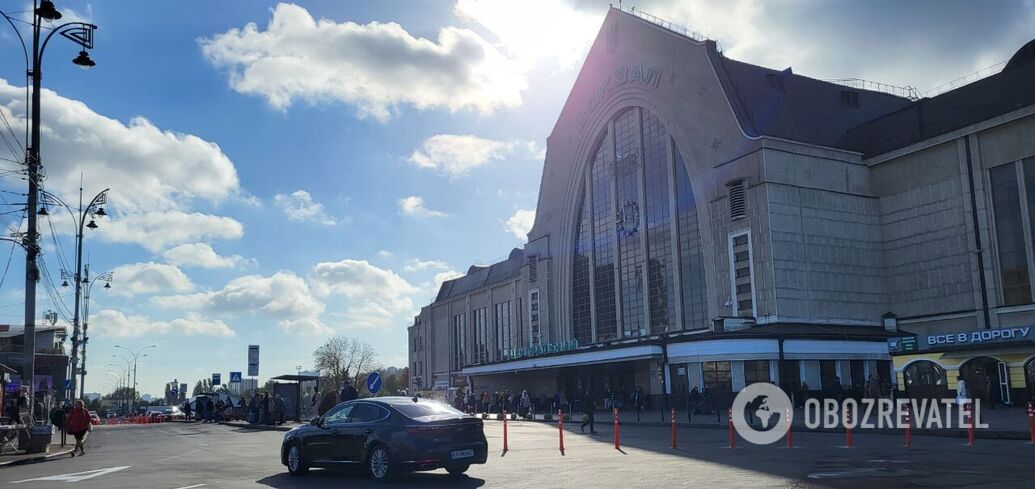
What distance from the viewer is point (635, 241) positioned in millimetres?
59094

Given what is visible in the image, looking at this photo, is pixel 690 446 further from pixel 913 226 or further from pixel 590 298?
pixel 590 298

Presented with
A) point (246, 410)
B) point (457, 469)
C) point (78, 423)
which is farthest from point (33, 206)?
point (246, 410)

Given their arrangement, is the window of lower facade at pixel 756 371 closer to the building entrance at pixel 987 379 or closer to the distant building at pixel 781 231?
the distant building at pixel 781 231

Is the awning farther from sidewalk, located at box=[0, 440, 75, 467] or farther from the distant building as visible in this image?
sidewalk, located at box=[0, 440, 75, 467]

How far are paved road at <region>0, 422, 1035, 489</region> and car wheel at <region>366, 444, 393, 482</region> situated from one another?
8.3 inches

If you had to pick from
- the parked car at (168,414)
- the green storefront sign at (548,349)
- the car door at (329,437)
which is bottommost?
the parked car at (168,414)

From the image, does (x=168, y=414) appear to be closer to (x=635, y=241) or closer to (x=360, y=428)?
(x=635, y=241)

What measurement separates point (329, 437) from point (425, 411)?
2.03m

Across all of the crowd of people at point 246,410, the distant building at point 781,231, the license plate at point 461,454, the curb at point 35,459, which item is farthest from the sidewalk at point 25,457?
the distant building at point 781,231

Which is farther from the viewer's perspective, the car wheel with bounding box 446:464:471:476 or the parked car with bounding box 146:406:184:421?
the parked car with bounding box 146:406:184:421

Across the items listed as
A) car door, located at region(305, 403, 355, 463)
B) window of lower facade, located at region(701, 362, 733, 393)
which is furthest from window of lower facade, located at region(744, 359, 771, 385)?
car door, located at region(305, 403, 355, 463)

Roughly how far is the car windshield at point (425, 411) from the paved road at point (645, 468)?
3.55 feet

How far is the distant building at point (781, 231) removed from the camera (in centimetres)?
4294

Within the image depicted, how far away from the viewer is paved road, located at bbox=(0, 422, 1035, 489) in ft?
41.2
